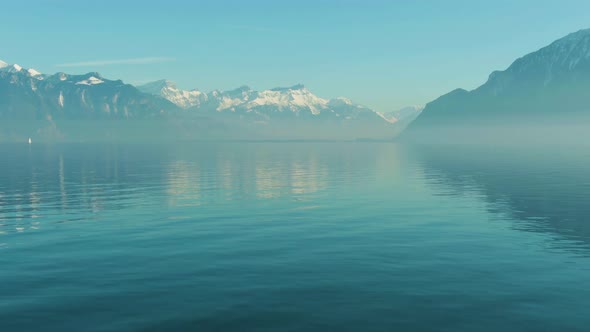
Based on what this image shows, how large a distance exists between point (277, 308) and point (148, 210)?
3597cm

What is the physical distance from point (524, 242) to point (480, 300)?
1623 cm

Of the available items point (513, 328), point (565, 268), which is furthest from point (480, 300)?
point (565, 268)

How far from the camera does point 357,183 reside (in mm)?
88625

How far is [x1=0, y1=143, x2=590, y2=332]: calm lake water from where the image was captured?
22.6 m

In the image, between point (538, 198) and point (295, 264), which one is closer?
point (295, 264)

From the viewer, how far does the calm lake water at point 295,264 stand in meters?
22.6

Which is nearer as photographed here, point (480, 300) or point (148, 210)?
point (480, 300)

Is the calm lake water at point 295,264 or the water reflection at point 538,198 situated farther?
the water reflection at point 538,198

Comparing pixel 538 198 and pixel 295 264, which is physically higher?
pixel 295 264

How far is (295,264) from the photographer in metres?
31.9

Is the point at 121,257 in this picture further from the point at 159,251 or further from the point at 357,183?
the point at 357,183

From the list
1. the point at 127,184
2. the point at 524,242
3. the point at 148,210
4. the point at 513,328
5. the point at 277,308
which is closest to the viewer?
the point at 513,328

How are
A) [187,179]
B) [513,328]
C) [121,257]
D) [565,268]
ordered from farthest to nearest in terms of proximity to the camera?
[187,179] → [121,257] → [565,268] → [513,328]

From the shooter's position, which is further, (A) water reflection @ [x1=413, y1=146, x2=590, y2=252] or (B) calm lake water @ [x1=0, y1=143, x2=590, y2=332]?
(A) water reflection @ [x1=413, y1=146, x2=590, y2=252]
